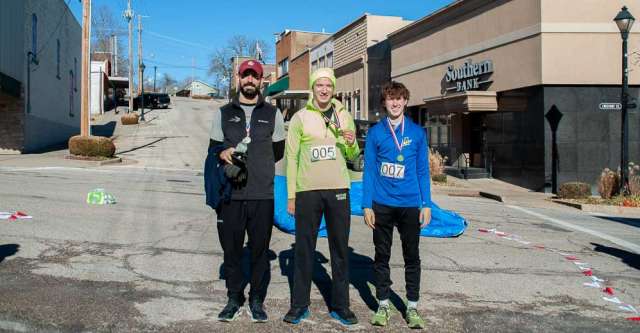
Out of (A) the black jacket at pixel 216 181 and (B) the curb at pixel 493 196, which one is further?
(B) the curb at pixel 493 196

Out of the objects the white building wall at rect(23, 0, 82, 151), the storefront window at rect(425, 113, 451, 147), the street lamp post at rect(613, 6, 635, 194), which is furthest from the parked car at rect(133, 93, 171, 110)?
the street lamp post at rect(613, 6, 635, 194)

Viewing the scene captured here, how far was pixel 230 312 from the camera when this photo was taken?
440 cm

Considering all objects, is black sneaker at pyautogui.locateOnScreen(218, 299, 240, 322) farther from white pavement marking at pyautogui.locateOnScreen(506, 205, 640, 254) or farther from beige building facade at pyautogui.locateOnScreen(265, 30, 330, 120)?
beige building facade at pyautogui.locateOnScreen(265, 30, 330, 120)

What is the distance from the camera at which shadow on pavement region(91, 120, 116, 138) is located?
3679 centimetres

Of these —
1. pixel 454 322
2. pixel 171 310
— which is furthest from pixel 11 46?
pixel 454 322

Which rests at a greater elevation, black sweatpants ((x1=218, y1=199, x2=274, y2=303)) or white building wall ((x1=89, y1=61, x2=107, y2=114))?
white building wall ((x1=89, y1=61, x2=107, y2=114))

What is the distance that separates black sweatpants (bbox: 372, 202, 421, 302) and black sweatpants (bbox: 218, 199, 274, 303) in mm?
908

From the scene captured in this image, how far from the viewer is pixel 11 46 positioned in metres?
22.2

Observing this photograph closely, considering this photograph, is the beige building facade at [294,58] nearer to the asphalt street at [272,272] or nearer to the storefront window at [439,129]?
the storefront window at [439,129]

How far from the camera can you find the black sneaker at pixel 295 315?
172 inches

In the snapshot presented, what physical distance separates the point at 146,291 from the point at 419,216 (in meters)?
2.63

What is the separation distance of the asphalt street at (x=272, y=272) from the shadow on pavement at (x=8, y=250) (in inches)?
0.9

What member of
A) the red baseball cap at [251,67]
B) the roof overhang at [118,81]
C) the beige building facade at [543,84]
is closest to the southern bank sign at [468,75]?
the beige building facade at [543,84]

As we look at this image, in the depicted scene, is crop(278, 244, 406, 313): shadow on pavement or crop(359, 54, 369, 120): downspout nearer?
crop(278, 244, 406, 313): shadow on pavement
